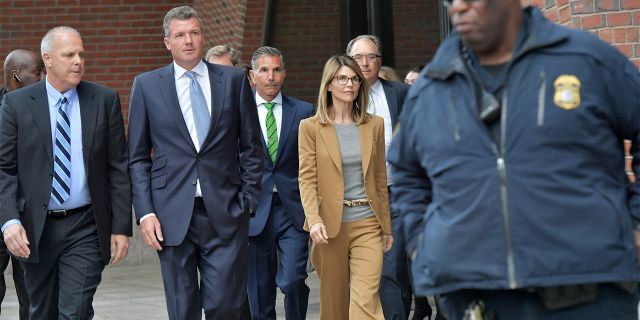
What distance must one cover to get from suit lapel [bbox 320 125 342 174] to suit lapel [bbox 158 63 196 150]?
114cm

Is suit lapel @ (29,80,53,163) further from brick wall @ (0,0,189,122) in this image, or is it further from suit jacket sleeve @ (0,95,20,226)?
brick wall @ (0,0,189,122)

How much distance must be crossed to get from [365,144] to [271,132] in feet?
3.94

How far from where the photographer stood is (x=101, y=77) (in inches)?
618

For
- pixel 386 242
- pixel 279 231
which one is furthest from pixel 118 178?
pixel 279 231

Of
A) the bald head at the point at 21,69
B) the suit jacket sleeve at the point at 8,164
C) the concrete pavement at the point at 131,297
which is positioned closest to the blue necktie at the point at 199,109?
the suit jacket sleeve at the point at 8,164

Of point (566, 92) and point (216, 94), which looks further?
point (216, 94)

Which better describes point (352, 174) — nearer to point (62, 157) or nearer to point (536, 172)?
point (62, 157)

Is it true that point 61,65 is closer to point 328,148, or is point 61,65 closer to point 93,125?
point 93,125

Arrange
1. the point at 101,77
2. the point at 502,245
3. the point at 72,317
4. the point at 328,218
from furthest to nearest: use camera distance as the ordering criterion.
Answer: the point at 101,77 < the point at 328,218 < the point at 72,317 < the point at 502,245

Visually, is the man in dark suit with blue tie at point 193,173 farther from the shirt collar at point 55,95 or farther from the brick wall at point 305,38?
the brick wall at point 305,38

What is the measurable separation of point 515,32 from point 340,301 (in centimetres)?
419

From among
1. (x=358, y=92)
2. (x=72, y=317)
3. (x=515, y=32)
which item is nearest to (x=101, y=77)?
(x=358, y=92)

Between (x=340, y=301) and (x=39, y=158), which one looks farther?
(x=340, y=301)

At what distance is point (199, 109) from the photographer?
6.99m
